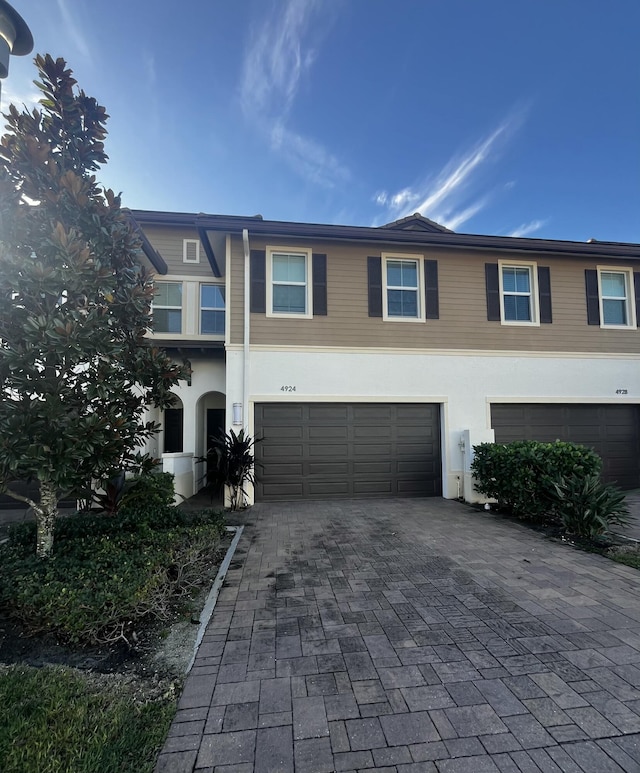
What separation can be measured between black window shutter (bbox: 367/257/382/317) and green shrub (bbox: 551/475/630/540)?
16.1 feet

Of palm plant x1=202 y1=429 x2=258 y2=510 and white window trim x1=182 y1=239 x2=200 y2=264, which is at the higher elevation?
white window trim x1=182 y1=239 x2=200 y2=264

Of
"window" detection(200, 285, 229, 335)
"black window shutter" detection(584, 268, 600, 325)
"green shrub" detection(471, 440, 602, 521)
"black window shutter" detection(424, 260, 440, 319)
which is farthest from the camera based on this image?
"window" detection(200, 285, 229, 335)

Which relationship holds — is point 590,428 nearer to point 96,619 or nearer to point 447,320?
point 447,320

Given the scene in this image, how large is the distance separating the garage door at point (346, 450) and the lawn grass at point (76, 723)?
226 inches

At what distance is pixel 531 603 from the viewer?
11.6ft

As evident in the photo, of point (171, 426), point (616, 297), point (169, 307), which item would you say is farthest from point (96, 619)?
point (616, 297)

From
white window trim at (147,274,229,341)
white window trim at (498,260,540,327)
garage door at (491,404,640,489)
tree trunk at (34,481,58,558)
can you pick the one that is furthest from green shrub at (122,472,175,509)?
white window trim at (498,260,540,327)

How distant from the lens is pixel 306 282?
8.59 meters

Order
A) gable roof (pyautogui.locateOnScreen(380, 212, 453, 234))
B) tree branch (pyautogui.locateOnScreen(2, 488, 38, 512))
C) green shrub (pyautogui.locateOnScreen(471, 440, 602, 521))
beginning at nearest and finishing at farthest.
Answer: tree branch (pyautogui.locateOnScreen(2, 488, 38, 512))
green shrub (pyautogui.locateOnScreen(471, 440, 602, 521))
gable roof (pyautogui.locateOnScreen(380, 212, 453, 234))

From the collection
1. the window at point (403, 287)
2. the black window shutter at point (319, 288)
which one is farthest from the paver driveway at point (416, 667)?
the window at point (403, 287)

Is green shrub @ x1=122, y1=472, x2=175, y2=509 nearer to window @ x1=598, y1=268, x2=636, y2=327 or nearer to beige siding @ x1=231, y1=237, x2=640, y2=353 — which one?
beige siding @ x1=231, y1=237, x2=640, y2=353

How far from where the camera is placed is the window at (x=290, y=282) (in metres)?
8.52

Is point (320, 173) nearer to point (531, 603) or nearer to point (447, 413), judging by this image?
point (447, 413)

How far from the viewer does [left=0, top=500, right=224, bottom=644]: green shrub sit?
2914 millimetres
